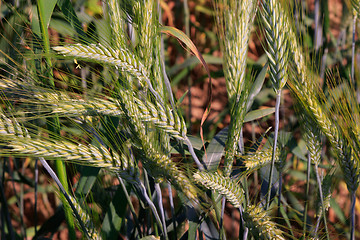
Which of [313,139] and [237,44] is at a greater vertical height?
[237,44]

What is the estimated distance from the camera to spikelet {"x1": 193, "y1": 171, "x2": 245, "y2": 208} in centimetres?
32

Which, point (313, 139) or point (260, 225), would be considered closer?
point (260, 225)

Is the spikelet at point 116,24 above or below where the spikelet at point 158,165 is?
above

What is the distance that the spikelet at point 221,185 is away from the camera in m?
0.32

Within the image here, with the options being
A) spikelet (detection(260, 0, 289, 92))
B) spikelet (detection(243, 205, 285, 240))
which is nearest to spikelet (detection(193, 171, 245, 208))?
spikelet (detection(243, 205, 285, 240))

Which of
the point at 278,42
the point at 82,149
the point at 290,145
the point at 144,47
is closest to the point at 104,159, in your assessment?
the point at 82,149

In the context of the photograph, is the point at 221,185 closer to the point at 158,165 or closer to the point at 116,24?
the point at 158,165

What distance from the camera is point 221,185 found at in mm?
333

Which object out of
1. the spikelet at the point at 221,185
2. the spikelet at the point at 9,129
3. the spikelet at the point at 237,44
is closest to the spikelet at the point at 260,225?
the spikelet at the point at 221,185

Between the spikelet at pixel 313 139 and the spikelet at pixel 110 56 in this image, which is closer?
the spikelet at pixel 110 56

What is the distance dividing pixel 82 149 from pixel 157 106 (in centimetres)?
9

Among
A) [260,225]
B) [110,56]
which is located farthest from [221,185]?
[110,56]

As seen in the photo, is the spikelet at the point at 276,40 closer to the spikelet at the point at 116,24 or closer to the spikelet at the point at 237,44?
the spikelet at the point at 237,44

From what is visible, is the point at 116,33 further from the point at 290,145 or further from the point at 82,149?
the point at 290,145
